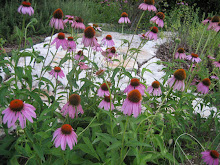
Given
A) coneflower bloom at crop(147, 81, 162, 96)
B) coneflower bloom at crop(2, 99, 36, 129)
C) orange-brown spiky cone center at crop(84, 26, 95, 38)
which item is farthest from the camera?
coneflower bloom at crop(147, 81, 162, 96)

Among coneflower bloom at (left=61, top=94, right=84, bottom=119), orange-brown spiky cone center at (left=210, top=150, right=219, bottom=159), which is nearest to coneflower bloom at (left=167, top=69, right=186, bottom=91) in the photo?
orange-brown spiky cone center at (left=210, top=150, right=219, bottom=159)

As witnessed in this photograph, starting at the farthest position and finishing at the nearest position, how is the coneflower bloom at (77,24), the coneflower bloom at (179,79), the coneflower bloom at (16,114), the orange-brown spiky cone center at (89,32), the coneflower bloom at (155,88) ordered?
the coneflower bloom at (77,24) < the coneflower bloom at (155,88) < the orange-brown spiky cone center at (89,32) < the coneflower bloom at (179,79) < the coneflower bloom at (16,114)

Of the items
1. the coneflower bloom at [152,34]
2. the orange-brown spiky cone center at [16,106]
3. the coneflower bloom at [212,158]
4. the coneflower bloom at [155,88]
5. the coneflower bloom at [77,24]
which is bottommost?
the coneflower bloom at [212,158]

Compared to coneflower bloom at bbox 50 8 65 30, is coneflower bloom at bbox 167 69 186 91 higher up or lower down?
lower down

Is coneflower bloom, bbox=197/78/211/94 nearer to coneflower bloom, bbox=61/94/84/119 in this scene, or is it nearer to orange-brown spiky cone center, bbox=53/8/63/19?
coneflower bloom, bbox=61/94/84/119

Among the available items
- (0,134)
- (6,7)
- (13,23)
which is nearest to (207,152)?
(0,134)

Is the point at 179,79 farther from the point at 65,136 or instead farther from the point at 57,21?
the point at 57,21

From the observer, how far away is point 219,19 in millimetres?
1842

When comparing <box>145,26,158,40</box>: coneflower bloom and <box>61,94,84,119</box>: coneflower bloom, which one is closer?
<box>61,94,84,119</box>: coneflower bloom

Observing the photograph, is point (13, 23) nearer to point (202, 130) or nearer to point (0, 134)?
point (0, 134)

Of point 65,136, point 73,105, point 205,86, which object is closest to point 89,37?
point 73,105

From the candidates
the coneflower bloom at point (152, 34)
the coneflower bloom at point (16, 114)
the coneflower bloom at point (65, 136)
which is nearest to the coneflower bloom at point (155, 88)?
the coneflower bloom at point (152, 34)

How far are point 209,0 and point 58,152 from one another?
7494 mm

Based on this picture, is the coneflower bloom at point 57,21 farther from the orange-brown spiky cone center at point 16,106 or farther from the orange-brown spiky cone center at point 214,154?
the orange-brown spiky cone center at point 214,154
